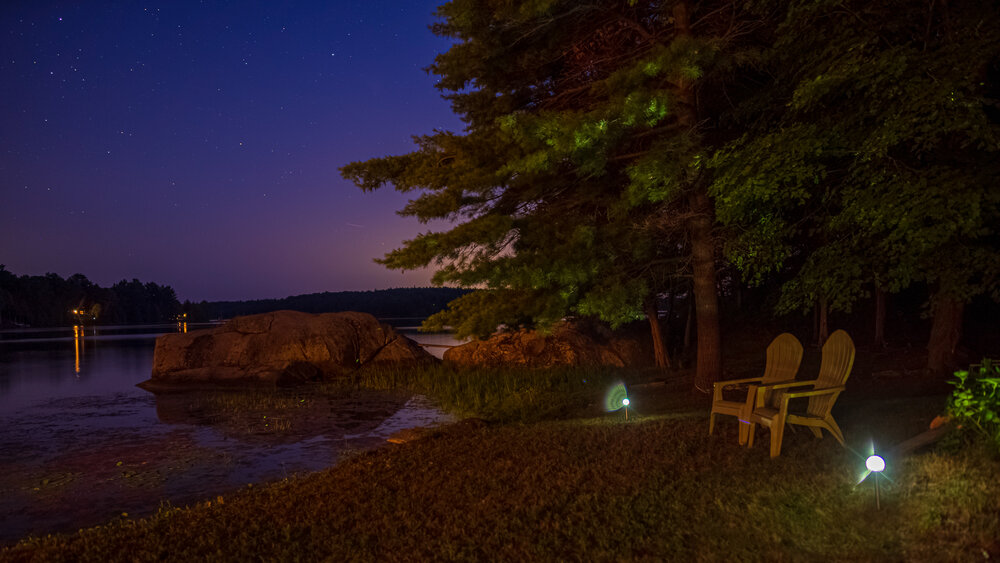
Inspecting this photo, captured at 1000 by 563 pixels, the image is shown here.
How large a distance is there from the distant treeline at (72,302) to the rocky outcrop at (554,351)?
4151 inches

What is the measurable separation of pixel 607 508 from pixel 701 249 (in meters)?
6.46

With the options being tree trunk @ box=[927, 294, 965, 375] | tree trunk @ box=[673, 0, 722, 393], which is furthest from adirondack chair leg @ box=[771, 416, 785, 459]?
tree trunk @ box=[927, 294, 965, 375]

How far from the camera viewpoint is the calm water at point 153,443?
22.1 feet

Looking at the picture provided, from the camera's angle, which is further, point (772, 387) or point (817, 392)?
point (772, 387)

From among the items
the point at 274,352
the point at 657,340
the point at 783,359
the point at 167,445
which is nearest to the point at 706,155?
the point at 783,359

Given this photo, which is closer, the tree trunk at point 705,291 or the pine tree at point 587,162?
the pine tree at point 587,162

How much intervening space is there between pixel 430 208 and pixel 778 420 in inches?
264

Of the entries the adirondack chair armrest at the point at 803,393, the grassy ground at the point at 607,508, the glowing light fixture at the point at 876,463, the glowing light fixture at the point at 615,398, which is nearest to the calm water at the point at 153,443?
the grassy ground at the point at 607,508

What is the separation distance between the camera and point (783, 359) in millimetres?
7016

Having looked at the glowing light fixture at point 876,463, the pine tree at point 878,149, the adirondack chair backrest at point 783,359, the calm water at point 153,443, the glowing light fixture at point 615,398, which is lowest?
the calm water at point 153,443

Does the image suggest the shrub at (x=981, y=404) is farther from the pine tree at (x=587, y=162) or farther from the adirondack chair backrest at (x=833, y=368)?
the pine tree at (x=587, y=162)

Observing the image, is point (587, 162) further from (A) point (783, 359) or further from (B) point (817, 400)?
(B) point (817, 400)

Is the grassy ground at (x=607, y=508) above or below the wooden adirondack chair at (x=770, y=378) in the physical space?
below

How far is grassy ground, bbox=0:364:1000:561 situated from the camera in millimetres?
3855
